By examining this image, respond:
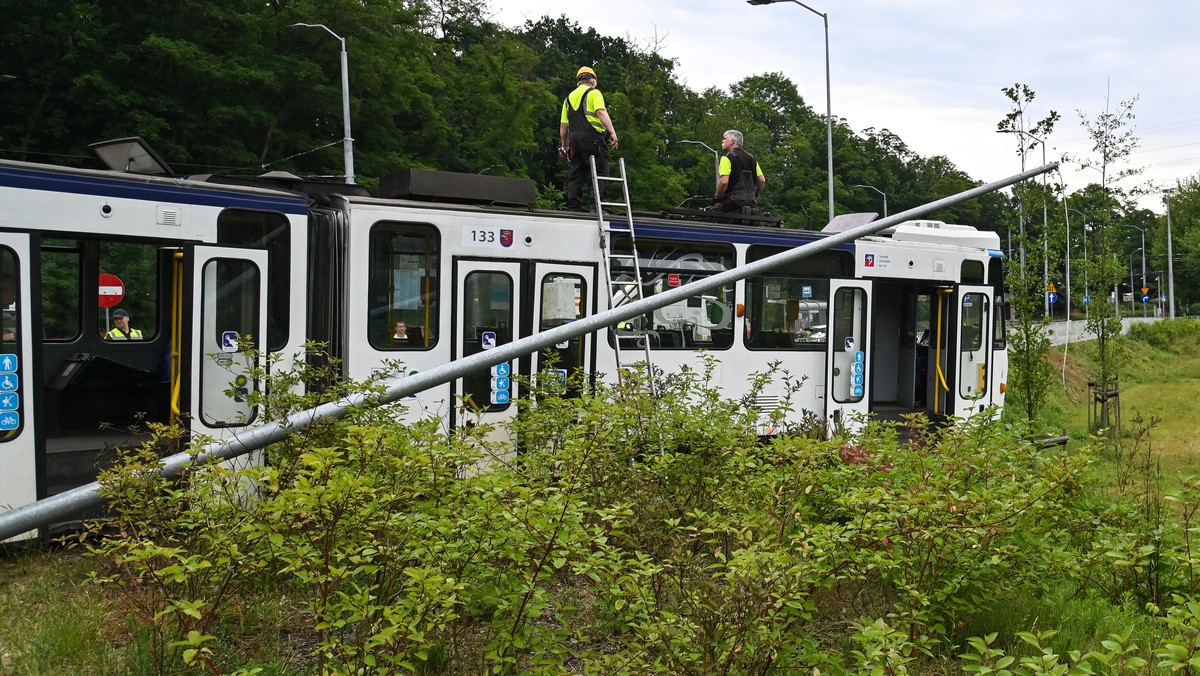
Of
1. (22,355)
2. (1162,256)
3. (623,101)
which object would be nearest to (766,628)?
(22,355)

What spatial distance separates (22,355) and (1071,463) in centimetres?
721

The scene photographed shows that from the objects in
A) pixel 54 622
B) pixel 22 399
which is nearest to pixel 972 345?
pixel 22 399

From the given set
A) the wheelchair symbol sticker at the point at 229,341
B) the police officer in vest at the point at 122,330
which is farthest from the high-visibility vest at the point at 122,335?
the wheelchair symbol sticker at the point at 229,341

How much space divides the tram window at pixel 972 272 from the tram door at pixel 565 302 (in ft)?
20.7

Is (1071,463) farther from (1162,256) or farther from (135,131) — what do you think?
(1162,256)

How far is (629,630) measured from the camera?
546 cm

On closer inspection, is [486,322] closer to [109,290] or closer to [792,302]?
[109,290]

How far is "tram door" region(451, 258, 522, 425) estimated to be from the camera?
1088 cm

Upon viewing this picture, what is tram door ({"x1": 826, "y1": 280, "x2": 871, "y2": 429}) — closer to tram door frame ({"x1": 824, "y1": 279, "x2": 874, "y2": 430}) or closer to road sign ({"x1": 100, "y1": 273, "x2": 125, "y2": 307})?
tram door frame ({"x1": 824, "y1": 279, "x2": 874, "y2": 430})

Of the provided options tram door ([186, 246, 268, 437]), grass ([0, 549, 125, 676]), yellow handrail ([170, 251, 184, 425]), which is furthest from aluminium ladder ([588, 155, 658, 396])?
grass ([0, 549, 125, 676])

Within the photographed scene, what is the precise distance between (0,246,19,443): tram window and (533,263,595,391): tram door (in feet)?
15.8

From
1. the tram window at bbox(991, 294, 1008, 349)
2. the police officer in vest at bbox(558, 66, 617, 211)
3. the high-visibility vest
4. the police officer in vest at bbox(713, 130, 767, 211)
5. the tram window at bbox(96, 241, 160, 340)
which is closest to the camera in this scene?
the tram window at bbox(96, 241, 160, 340)

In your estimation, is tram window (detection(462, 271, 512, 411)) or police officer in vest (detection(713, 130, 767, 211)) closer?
tram window (detection(462, 271, 512, 411))

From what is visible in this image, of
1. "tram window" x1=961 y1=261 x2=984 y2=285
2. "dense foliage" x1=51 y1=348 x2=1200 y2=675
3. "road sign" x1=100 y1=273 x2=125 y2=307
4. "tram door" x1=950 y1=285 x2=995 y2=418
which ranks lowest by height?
"dense foliage" x1=51 y1=348 x2=1200 y2=675
